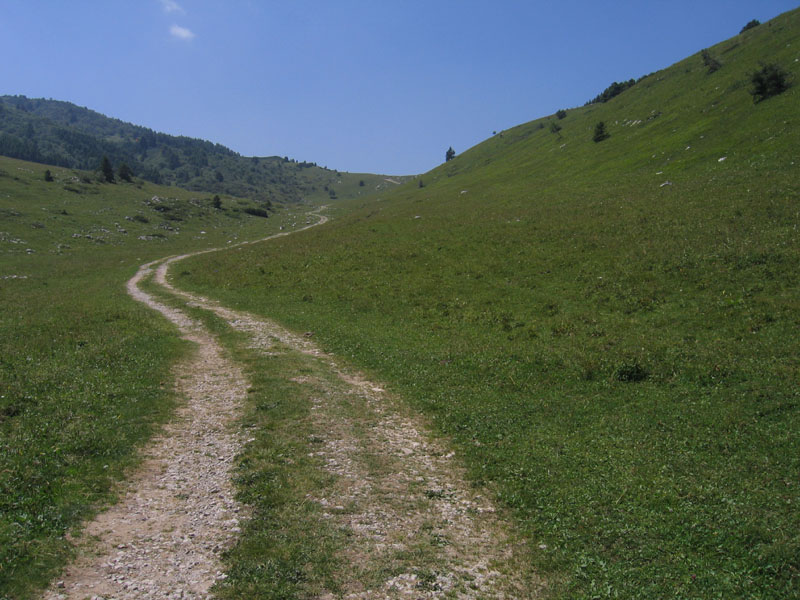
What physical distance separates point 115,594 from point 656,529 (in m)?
9.99

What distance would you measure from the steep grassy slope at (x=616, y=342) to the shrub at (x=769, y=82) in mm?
2940

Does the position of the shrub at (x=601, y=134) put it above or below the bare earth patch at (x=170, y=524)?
above

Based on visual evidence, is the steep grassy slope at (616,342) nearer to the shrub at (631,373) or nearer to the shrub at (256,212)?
the shrub at (631,373)

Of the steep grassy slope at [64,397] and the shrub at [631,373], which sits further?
the shrub at [631,373]

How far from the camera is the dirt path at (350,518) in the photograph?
24.8 ft

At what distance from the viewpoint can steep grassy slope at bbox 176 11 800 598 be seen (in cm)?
874

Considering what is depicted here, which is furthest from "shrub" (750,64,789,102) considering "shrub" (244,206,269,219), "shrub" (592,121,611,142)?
"shrub" (244,206,269,219)

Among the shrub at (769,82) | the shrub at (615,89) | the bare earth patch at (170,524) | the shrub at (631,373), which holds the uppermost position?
the shrub at (615,89)

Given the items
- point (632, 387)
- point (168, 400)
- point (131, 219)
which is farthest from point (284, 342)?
point (131, 219)

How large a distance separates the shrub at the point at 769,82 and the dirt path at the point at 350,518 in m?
73.0

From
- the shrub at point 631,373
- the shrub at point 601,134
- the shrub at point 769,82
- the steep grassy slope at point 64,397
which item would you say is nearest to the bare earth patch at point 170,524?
the steep grassy slope at point 64,397

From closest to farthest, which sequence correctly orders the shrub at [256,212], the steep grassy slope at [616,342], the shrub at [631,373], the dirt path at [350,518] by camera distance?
the dirt path at [350,518] < the steep grassy slope at [616,342] < the shrub at [631,373] < the shrub at [256,212]

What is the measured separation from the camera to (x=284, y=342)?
24.5 metres

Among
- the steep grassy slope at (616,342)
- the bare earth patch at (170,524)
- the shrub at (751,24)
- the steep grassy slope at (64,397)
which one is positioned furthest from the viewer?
the shrub at (751,24)
